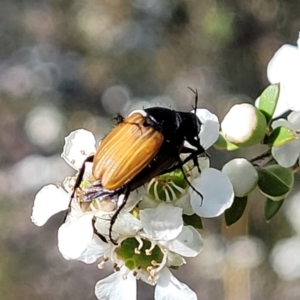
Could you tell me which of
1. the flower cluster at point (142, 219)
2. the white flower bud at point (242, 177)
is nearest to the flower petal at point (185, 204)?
the flower cluster at point (142, 219)

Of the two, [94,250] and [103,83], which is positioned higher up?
[94,250]

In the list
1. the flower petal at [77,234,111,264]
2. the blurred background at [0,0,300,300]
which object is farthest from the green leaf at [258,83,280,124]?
the blurred background at [0,0,300,300]

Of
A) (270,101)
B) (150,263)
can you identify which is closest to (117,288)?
(150,263)

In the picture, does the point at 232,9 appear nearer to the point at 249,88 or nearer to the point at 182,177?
the point at 249,88

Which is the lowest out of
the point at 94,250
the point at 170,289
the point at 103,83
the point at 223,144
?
the point at 103,83

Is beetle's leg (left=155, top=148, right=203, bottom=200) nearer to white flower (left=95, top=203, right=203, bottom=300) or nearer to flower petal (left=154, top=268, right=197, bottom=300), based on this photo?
white flower (left=95, top=203, right=203, bottom=300)

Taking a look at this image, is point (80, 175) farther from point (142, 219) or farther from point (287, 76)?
point (287, 76)

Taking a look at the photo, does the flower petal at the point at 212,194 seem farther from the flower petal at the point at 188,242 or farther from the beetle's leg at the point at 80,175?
the beetle's leg at the point at 80,175

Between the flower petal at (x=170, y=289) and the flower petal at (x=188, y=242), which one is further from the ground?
the flower petal at (x=188, y=242)
